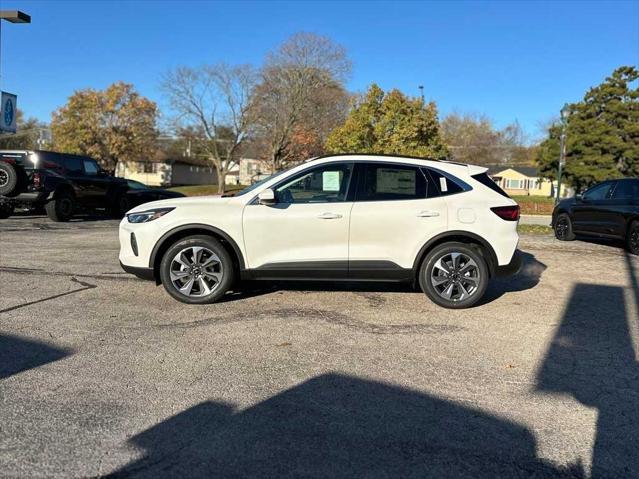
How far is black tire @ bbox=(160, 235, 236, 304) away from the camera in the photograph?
5.81 meters

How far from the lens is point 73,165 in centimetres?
1525

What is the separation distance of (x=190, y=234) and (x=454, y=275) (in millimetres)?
3048

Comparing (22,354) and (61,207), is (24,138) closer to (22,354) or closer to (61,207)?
(61,207)

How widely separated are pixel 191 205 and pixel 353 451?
12.2 ft

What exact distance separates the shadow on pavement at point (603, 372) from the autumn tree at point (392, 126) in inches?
811

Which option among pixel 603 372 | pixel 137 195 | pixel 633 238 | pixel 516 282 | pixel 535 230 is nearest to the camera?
pixel 603 372

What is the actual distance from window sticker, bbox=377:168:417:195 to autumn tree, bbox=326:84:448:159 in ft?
67.6

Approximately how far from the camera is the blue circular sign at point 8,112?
55.2 feet

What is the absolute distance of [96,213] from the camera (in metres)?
18.5

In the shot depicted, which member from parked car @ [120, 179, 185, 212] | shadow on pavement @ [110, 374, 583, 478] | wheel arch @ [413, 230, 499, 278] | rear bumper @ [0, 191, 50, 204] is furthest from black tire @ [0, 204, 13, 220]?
shadow on pavement @ [110, 374, 583, 478]

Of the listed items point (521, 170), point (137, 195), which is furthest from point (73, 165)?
point (521, 170)

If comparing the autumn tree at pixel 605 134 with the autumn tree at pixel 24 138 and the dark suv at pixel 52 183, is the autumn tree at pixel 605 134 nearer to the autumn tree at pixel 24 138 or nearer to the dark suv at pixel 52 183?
the dark suv at pixel 52 183

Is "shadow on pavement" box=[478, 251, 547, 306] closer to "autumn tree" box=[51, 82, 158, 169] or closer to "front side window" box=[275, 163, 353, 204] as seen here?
"front side window" box=[275, 163, 353, 204]

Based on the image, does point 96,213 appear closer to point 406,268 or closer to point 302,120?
point 406,268
